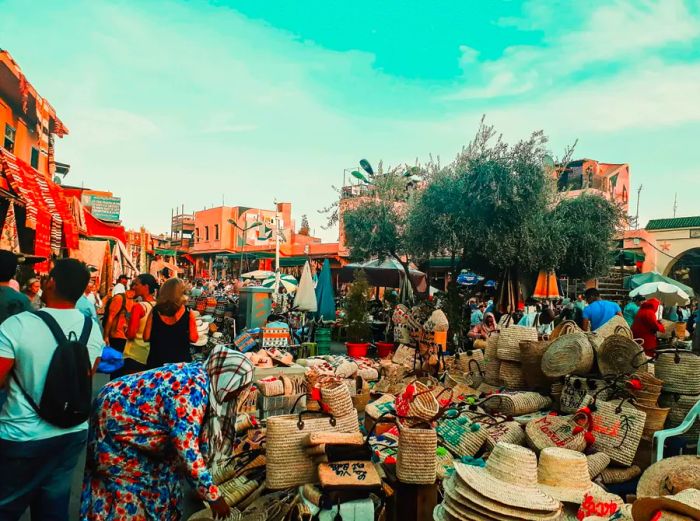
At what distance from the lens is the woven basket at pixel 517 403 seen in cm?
478

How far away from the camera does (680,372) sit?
4285 millimetres

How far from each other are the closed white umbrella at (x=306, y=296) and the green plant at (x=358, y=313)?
1.10 m

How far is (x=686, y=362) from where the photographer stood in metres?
4.27

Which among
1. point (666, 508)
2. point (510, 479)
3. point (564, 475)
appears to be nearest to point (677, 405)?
point (564, 475)

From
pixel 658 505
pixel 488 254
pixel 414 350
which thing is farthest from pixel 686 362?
pixel 488 254

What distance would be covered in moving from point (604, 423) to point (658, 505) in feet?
7.20

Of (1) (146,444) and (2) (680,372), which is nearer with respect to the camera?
(1) (146,444)

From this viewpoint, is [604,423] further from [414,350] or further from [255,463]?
[414,350]

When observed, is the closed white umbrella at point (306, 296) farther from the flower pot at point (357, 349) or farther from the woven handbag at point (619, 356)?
the woven handbag at point (619, 356)

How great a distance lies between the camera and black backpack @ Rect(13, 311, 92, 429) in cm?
228

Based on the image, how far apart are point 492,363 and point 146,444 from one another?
15.6 feet

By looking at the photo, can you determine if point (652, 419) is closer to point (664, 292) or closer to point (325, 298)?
point (325, 298)

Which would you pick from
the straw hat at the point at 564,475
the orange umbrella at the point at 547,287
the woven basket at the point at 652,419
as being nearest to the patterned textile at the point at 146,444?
the straw hat at the point at 564,475

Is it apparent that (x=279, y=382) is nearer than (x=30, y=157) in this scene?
Yes
